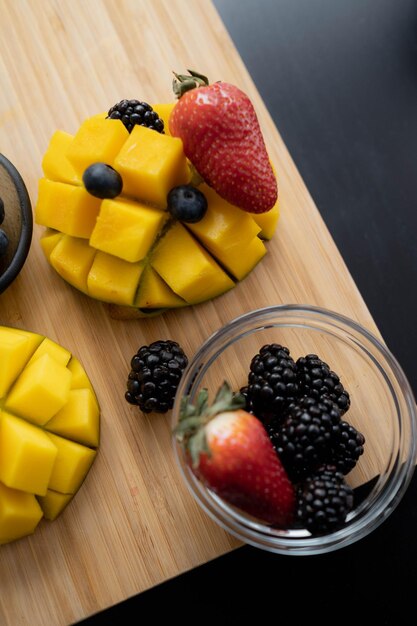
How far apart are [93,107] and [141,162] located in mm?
455

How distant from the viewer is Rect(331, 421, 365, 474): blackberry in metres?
1.51

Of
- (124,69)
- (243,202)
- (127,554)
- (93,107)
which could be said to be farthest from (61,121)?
(127,554)

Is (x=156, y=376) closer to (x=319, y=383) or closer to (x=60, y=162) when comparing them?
(x=319, y=383)

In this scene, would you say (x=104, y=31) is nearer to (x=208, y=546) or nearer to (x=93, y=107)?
(x=93, y=107)

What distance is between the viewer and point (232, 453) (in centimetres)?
135

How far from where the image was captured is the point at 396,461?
5.35ft

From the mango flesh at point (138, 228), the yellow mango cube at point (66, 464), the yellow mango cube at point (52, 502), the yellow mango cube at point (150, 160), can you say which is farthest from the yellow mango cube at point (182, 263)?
the yellow mango cube at point (52, 502)

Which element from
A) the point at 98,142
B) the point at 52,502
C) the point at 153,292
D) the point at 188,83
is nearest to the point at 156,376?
the point at 153,292

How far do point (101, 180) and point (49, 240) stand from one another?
12.2 inches

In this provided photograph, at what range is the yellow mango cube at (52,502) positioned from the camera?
167 centimetres

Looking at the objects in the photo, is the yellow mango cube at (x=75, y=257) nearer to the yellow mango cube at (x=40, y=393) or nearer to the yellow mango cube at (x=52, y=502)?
the yellow mango cube at (x=40, y=393)

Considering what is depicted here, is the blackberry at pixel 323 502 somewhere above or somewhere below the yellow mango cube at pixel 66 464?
below

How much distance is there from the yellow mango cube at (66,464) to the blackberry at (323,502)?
55 cm

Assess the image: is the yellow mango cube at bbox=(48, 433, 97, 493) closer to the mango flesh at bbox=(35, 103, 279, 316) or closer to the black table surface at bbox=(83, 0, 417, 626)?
the mango flesh at bbox=(35, 103, 279, 316)
